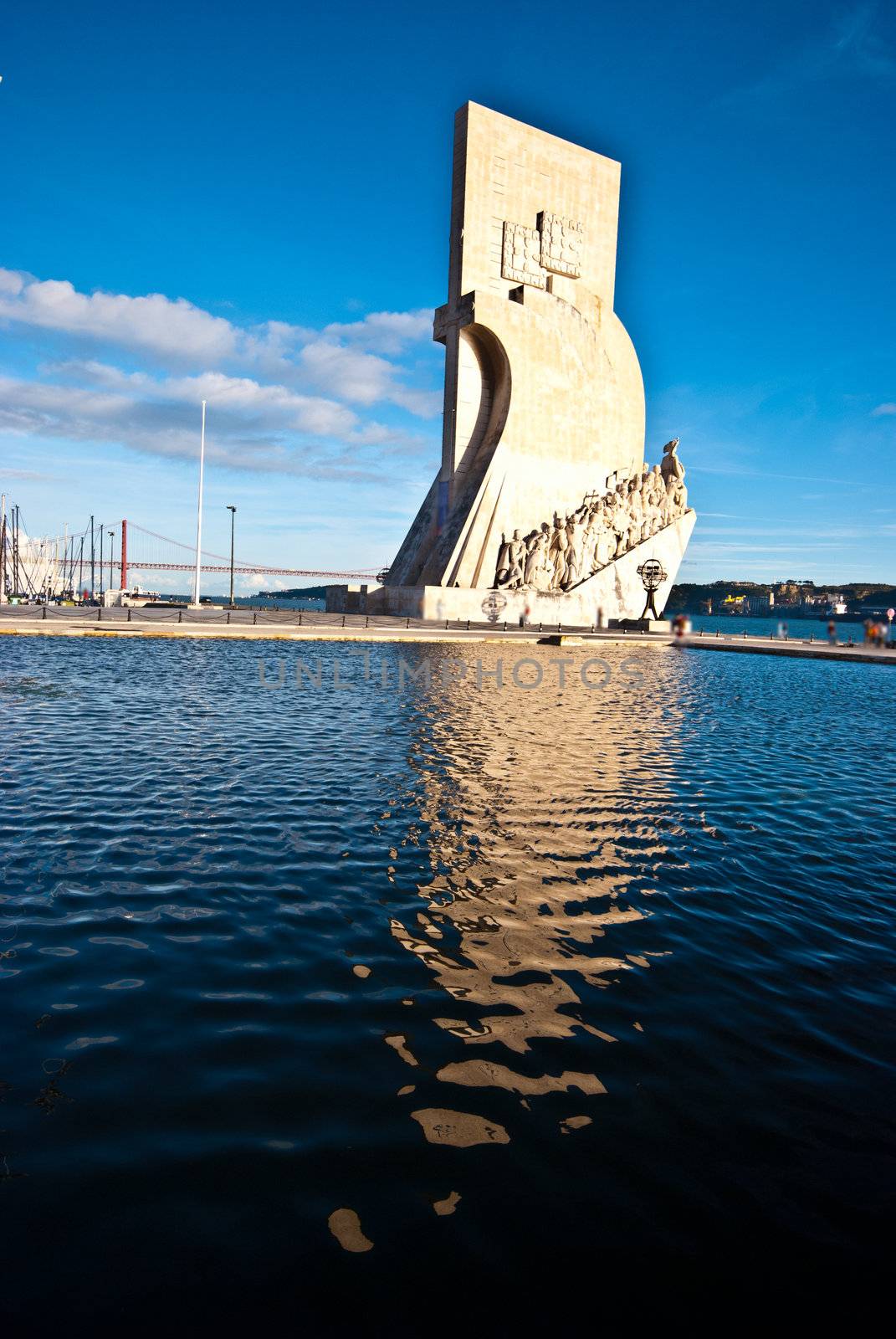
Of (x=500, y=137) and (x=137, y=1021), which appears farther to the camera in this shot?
(x=500, y=137)

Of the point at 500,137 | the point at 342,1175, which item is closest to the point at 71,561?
the point at 500,137

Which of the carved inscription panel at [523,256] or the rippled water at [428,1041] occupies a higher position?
the carved inscription panel at [523,256]

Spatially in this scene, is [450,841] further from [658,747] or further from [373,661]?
[373,661]

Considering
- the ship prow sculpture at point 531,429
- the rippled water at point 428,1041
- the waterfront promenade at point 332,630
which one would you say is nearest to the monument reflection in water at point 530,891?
the rippled water at point 428,1041

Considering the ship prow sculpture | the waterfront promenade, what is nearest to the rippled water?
the waterfront promenade

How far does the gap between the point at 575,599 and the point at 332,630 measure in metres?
12.5

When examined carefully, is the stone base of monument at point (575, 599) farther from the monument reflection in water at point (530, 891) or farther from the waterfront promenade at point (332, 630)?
the monument reflection in water at point (530, 891)

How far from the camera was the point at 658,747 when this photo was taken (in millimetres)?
10539

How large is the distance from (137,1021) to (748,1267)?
8.22 ft

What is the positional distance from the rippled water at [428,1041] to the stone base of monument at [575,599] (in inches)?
943

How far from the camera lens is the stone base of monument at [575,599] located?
3204 cm

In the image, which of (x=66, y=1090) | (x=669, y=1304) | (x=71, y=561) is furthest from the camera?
(x=71, y=561)

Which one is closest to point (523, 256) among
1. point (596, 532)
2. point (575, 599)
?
point (596, 532)

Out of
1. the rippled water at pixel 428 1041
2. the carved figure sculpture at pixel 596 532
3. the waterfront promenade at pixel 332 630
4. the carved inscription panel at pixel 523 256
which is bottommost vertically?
the rippled water at pixel 428 1041
